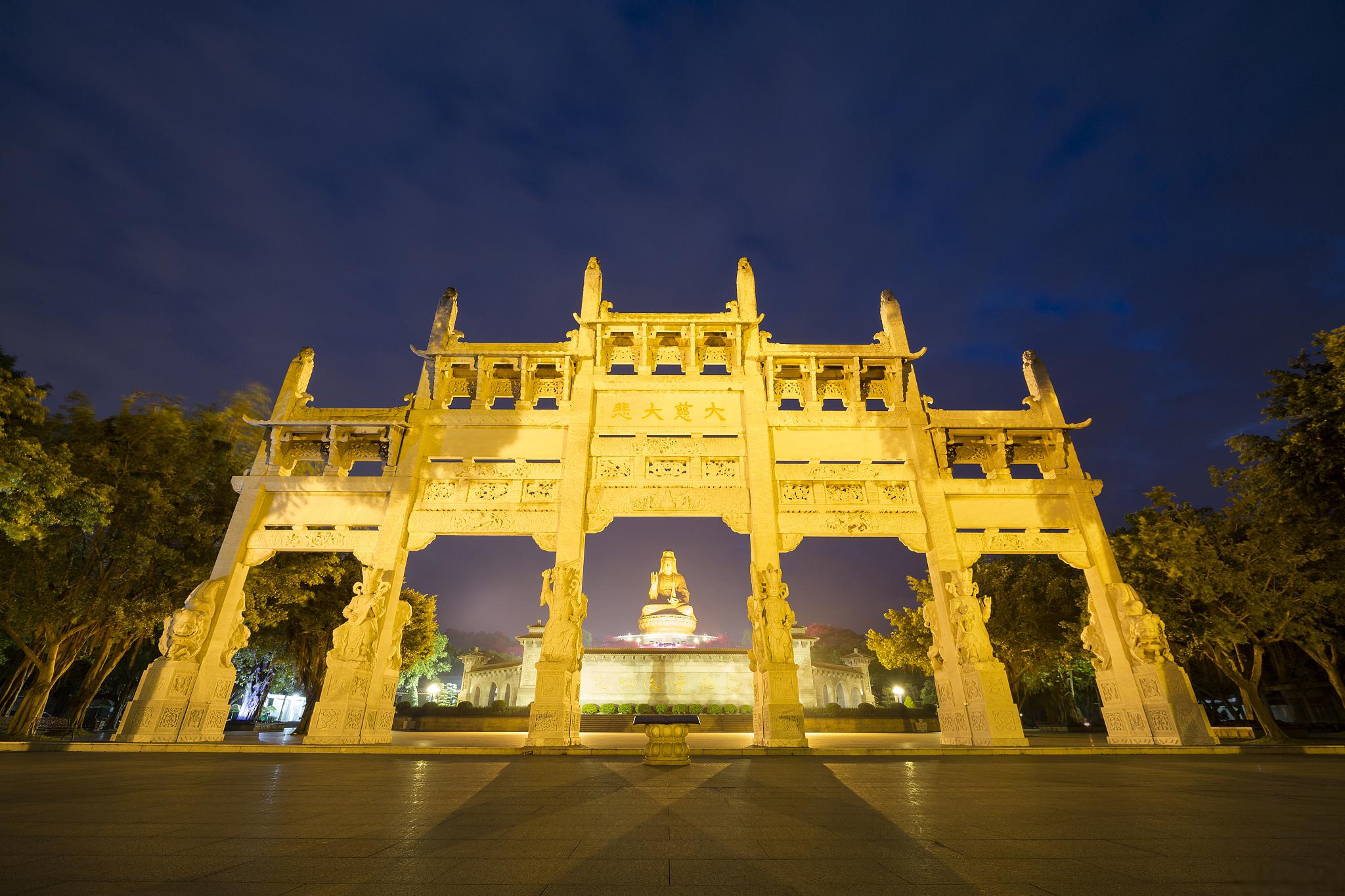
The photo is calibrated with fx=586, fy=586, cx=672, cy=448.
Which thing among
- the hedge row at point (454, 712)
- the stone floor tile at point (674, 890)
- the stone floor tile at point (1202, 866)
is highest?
the hedge row at point (454, 712)

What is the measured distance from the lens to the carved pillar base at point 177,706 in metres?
11.6

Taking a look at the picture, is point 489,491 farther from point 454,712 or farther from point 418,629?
point 418,629

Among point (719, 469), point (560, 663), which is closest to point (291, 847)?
point (560, 663)

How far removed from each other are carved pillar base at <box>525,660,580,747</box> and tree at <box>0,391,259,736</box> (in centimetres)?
1027

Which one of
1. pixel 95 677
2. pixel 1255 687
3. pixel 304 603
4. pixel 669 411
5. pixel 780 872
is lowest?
pixel 780 872

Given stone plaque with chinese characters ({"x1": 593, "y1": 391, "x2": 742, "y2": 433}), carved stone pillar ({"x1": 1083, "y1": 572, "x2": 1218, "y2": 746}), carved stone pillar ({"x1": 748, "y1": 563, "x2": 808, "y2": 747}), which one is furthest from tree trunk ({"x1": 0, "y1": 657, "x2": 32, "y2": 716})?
carved stone pillar ({"x1": 1083, "y1": 572, "x2": 1218, "y2": 746})

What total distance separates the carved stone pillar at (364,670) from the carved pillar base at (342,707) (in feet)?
0.04

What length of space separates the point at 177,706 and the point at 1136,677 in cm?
2025

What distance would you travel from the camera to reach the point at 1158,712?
12.3 metres

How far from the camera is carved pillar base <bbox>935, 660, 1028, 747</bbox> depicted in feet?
38.9

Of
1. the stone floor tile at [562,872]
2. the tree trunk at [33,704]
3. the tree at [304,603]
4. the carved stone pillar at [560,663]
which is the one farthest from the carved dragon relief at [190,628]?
the stone floor tile at [562,872]

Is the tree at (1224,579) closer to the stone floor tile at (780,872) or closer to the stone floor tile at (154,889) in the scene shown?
the stone floor tile at (780,872)

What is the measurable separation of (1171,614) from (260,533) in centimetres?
2461

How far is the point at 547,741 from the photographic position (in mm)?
11391
